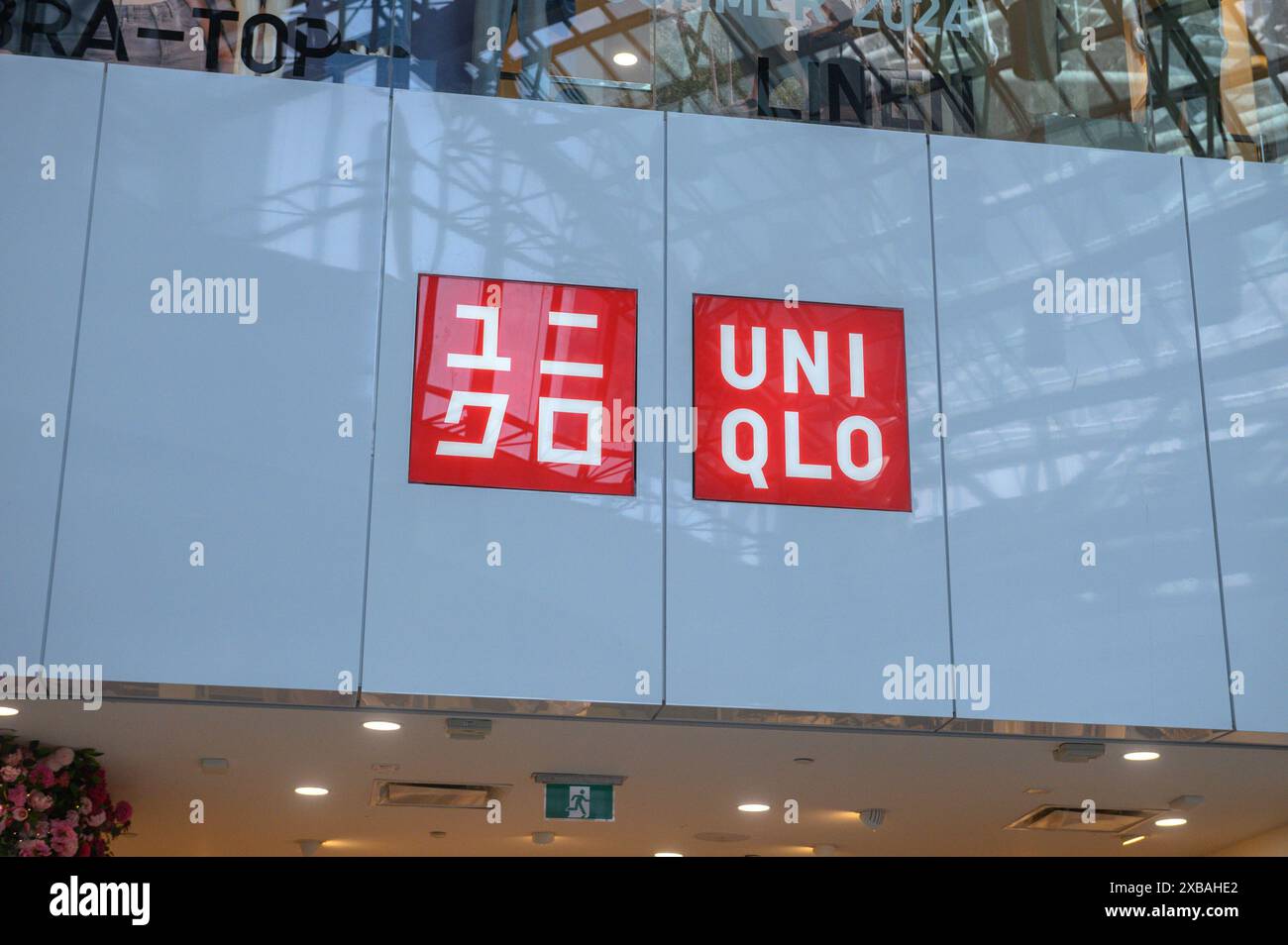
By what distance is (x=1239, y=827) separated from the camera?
966 cm

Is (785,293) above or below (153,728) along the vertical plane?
above

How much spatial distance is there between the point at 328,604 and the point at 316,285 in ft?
5.30

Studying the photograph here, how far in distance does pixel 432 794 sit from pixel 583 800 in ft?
3.02

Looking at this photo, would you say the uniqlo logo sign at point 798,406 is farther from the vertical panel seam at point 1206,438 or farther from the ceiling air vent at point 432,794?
the ceiling air vent at point 432,794

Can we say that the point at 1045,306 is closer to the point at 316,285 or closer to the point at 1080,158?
the point at 1080,158

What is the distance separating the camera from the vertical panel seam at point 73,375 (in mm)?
6832

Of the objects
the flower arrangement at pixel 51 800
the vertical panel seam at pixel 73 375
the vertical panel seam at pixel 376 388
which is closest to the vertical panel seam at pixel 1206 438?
the vertical panel seam at pixel 376 388

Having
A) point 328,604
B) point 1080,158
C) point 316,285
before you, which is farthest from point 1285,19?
point 328,604

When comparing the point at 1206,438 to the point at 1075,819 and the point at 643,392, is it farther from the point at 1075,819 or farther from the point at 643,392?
the point at 643,392

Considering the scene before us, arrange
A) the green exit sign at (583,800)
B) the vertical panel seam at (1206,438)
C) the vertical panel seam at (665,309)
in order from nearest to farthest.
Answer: the vertical panel seam at (665,309) → the vertical panel seam at (1206,438) → the green exit sign at (583,800)

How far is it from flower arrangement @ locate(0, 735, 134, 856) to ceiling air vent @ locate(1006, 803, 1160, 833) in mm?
5509

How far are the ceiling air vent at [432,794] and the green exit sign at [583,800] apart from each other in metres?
0.35

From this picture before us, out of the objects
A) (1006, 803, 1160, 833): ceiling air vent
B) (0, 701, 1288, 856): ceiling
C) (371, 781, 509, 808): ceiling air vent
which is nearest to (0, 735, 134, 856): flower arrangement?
(0, 701, 1288, 856): ceiling

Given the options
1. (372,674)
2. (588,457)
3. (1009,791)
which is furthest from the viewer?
(1009,791)
